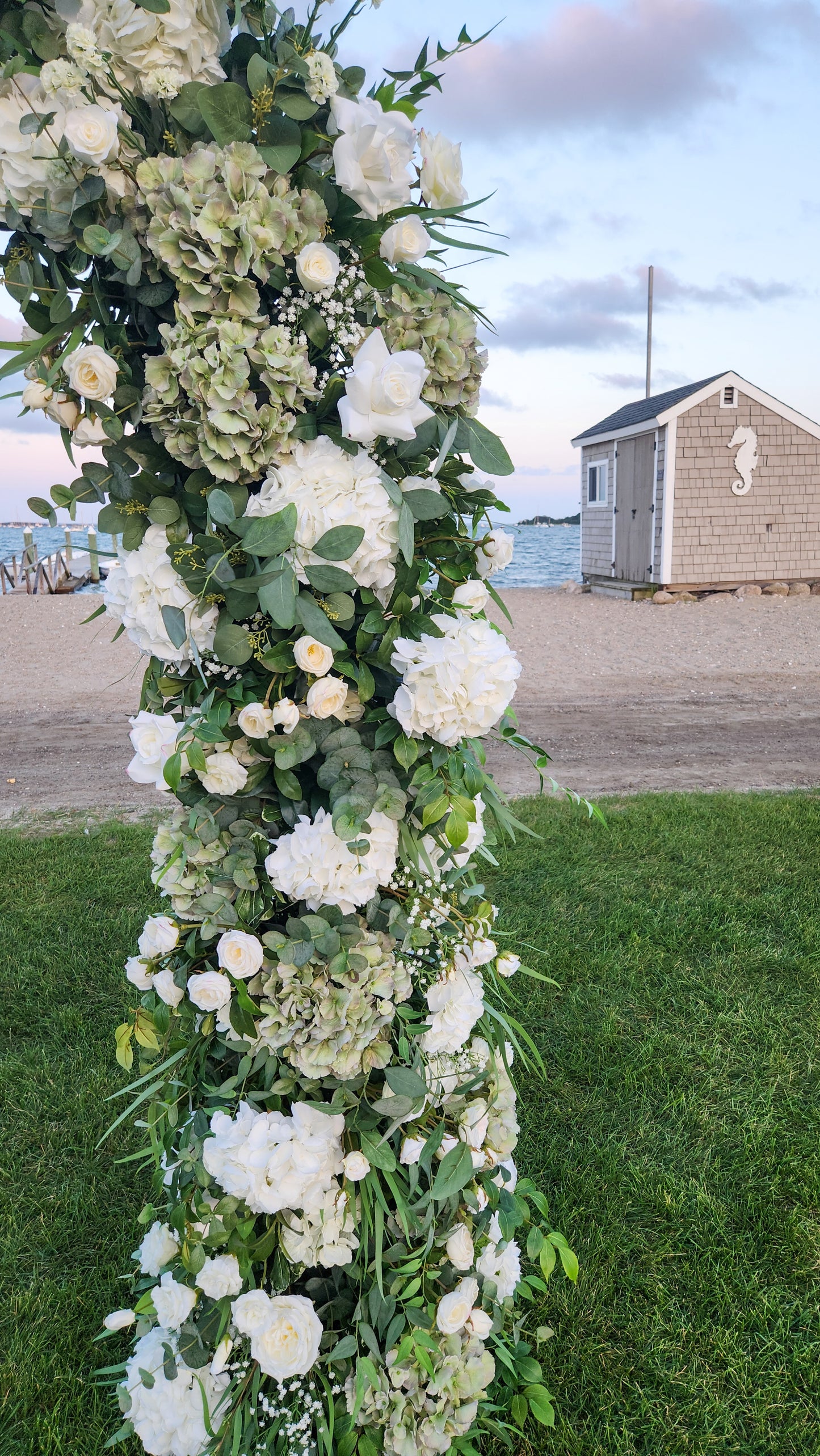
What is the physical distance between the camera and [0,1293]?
7.57ft

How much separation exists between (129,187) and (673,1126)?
2773 mm

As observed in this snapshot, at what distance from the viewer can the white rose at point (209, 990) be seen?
141 cm

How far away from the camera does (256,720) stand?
1.37 meters

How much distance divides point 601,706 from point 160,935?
7.25 meters

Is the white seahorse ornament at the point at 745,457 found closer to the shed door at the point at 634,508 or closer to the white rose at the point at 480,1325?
the shed door at the point at 634,508

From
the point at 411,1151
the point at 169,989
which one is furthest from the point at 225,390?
the point at 411,1151

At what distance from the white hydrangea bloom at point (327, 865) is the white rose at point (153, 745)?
22 cm

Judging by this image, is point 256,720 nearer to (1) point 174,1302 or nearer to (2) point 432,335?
(2) point 432,335

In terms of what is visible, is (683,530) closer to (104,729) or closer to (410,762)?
(104,729)

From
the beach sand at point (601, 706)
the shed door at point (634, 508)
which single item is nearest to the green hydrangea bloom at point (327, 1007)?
the beach sand at point (601, 706)

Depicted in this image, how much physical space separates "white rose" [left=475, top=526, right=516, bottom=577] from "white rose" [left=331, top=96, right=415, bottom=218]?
52 cm

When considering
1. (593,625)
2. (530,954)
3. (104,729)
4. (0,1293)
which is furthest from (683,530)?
(0,1293)

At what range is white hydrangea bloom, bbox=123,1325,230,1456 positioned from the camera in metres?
1.65

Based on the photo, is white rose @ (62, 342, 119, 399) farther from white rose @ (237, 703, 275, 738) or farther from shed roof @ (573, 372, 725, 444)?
shed roof @ (573, 372, 725, 444)
